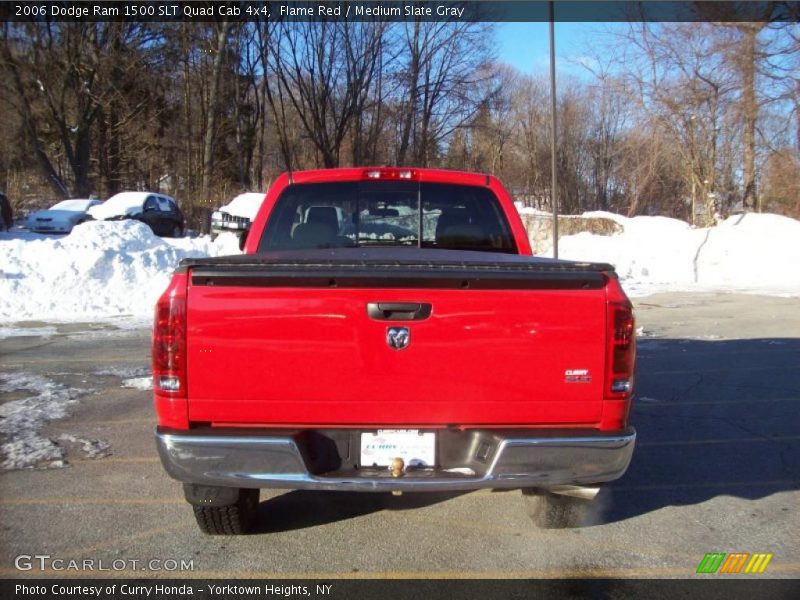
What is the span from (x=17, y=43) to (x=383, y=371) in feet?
114

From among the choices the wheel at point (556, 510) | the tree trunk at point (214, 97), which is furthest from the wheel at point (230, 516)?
the tree trunk at point (214, 97)

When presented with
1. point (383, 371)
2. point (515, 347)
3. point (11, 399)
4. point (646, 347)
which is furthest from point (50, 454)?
point (646, 347)

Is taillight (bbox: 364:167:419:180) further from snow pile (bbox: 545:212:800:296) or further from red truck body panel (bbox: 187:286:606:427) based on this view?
snow pile (bbox: 545:212:800:296)

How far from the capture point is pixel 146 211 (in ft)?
81.1

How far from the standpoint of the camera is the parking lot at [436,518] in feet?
11.8

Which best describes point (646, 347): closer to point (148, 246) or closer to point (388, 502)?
point (388, 502)

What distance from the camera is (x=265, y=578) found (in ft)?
11.2

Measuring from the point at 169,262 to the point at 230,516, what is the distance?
38.1 ft

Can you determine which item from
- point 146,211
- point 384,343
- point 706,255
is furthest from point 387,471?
point 146,211

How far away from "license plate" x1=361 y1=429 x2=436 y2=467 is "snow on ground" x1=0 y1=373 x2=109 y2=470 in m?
2.81

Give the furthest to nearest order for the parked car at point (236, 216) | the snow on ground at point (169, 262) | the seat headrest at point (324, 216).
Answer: the parked car at point (236, 216) → the snow on ground at point (169, 262) → the seat headrest at point (324, 216)

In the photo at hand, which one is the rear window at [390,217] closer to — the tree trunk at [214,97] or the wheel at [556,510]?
the wheel at [556,510]

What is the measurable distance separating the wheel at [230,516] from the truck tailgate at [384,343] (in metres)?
0.73

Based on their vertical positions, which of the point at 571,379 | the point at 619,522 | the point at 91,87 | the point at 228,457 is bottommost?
the point at 619,522
